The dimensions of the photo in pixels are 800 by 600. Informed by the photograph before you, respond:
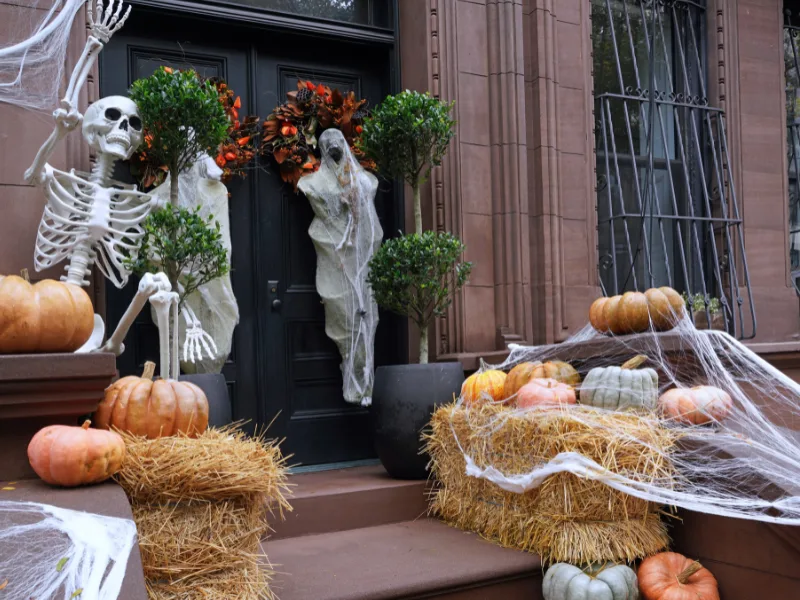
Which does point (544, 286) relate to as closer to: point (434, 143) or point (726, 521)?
point (434, 143)

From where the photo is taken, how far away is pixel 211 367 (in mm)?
4969

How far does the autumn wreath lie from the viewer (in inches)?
220

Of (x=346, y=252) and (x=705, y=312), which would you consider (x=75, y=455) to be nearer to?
(x=346, y=252)

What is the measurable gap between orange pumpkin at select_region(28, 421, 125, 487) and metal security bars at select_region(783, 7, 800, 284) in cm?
683

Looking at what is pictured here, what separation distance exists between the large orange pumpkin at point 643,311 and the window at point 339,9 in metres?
2.89

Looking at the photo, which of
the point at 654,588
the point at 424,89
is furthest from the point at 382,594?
the point at 424,89

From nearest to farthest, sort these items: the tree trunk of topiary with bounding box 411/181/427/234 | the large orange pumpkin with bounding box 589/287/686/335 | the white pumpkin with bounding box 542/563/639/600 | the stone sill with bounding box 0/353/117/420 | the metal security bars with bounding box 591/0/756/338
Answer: the stone sill with bounding box 0/353/117/420 < the white pumpkin with bounding box 542/563/639/600 < the large orange pumpkin with bounding box 589/287/686/335 < the tree trunk of topiary with bounding box 411/181/427/234 < the metal security bars with bounding box 591/0/756/338

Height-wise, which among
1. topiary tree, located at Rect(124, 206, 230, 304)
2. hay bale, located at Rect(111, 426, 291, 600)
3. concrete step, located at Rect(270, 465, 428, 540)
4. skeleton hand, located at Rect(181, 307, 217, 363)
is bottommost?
concrete step, located at Rect(270, 465, 428, 540)

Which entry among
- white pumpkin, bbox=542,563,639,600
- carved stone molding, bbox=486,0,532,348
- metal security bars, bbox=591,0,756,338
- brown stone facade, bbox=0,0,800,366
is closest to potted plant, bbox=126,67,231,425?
brown stone facade, bbox=0,0,800,366

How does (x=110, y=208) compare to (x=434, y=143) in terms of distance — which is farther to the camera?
(x=434, y=143)

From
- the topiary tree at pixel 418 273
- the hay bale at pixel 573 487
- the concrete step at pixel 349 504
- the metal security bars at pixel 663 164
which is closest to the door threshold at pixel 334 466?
the concrete step at pixel 349 504

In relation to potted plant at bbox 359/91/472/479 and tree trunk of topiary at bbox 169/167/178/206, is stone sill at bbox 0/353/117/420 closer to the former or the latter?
tree trunk of topiary at bbox 169/167/178/206

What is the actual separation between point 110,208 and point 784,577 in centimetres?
381

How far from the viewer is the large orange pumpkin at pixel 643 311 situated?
4.71 m
